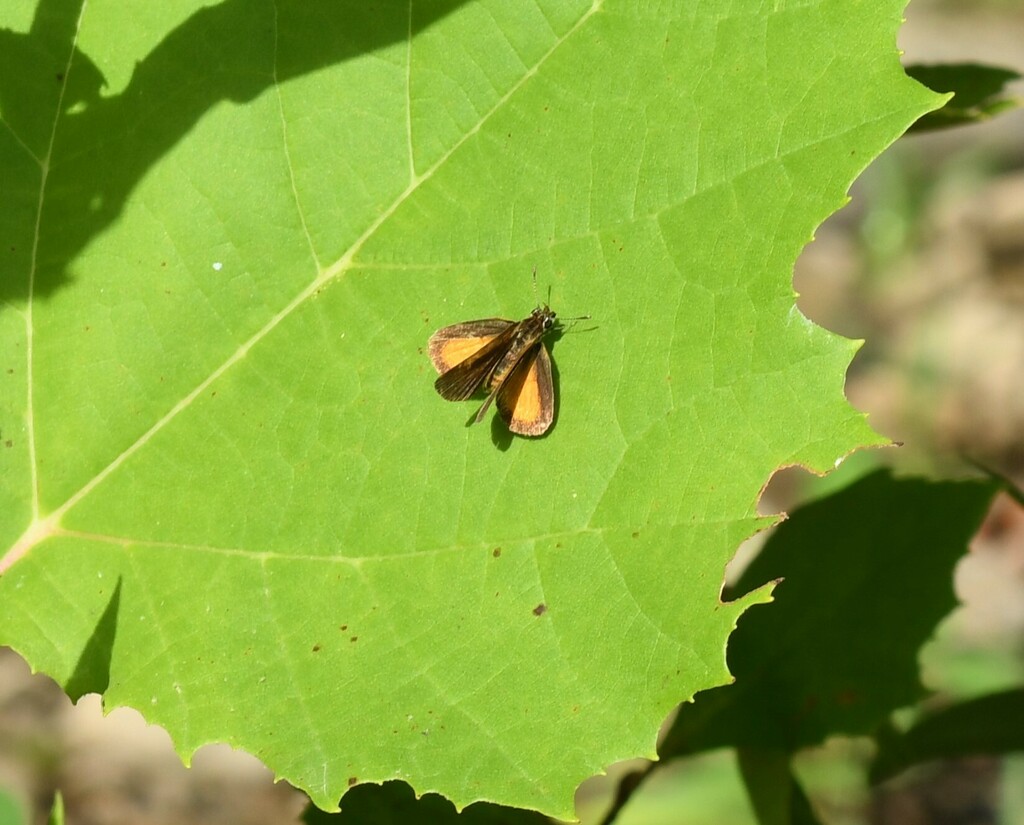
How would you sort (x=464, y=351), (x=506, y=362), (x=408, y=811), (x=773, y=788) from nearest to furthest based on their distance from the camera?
(x=506, y=362)
(x=464, y=351)
(x=408, y=811)
(x=773, y=788)

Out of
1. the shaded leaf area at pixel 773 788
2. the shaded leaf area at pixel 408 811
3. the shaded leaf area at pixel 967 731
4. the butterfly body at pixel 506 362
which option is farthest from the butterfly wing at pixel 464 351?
the shaded leaf area at pixel 967 731

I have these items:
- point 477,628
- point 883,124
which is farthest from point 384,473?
point 883,124

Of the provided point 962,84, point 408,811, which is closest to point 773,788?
point 408,811

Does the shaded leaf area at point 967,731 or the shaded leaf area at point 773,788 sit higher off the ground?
the shaded leaf area at point 773,788

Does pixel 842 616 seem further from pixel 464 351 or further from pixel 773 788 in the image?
pixel 464 351

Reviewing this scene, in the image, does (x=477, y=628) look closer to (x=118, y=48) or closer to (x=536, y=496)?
(x=536, y=496)

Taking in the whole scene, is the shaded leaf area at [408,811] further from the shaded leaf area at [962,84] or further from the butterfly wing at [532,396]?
the shaded leaf area at [962,84]

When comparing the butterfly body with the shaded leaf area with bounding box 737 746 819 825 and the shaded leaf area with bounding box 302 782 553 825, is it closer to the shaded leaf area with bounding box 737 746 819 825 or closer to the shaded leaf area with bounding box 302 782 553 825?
the shaded leaf area with bounding box 302 782 553 825
